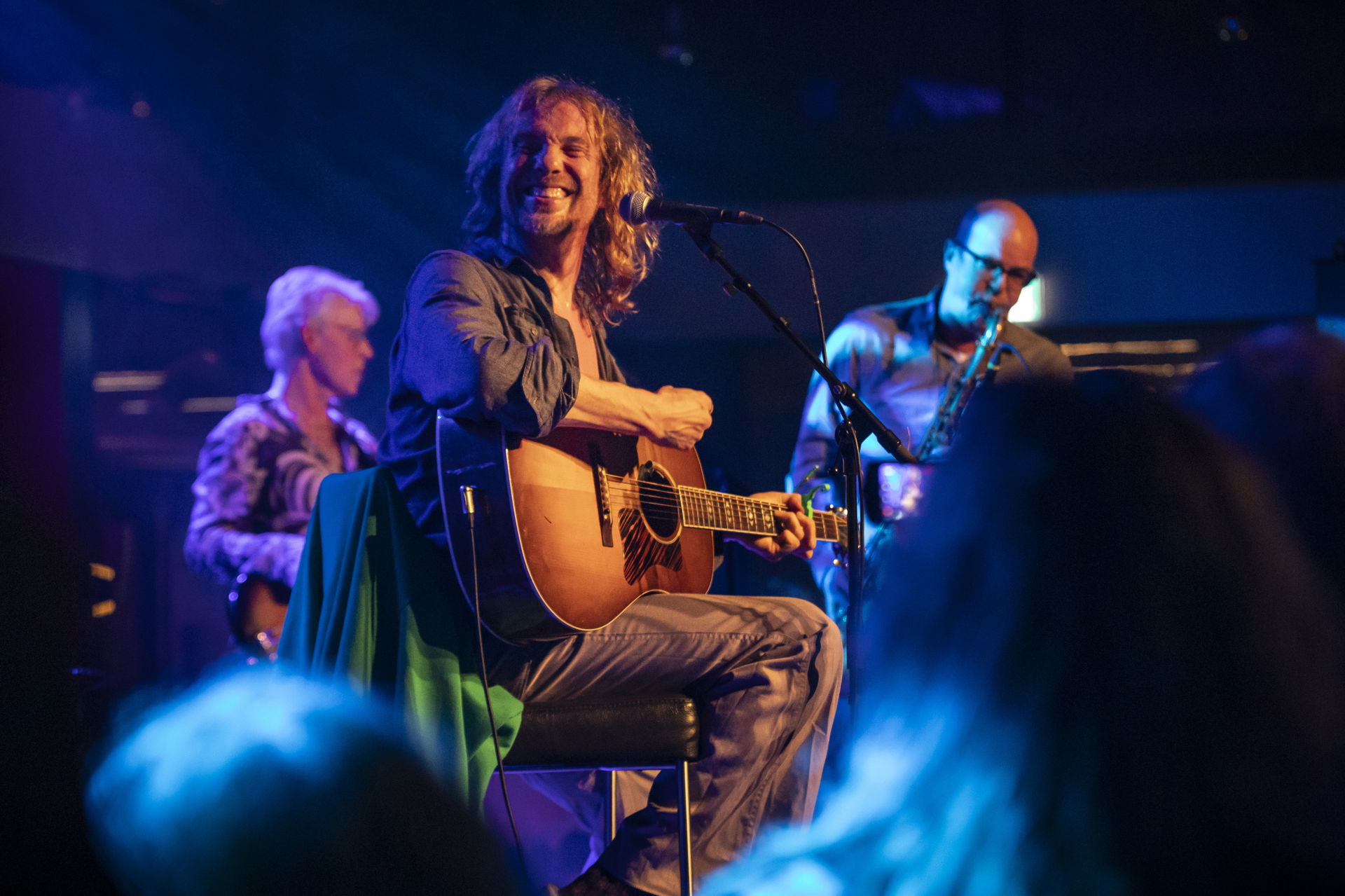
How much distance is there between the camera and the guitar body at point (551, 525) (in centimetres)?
193

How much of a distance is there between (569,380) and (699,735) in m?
0.78

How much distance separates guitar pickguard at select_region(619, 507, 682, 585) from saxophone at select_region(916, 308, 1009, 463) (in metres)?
1.40

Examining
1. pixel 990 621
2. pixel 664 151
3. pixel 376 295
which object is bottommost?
pixel 990 621

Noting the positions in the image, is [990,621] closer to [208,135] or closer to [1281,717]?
[1281,717]

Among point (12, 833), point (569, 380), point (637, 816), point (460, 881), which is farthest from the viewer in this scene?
point (637, 816)

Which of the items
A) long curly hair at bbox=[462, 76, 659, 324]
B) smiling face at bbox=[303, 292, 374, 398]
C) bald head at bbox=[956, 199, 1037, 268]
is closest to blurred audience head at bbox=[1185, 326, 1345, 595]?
long curly hair at bbox=[462, 76, 659, 324]

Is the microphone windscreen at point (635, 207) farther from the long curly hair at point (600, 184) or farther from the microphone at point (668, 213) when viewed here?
the long curly hair at point (600, 184)

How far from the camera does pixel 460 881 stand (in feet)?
1.44

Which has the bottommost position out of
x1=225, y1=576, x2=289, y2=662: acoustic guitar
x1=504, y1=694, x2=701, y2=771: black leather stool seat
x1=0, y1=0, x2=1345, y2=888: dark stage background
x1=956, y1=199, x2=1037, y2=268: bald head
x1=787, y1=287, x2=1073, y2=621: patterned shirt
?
x1=504, y1=694, x2=701, y2=771: black leather stool seat

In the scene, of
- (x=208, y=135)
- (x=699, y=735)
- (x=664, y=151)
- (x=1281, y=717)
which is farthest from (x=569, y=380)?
(x=208, y=135)

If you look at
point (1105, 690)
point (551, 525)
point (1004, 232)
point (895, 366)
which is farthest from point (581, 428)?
point (1004, 232)

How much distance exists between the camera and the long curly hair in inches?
101

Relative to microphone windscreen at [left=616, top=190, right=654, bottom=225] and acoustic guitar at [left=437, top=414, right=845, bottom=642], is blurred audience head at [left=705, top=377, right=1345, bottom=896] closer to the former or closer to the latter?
acoustic guitar at [left=437, top=414, right=845, bottom=642]

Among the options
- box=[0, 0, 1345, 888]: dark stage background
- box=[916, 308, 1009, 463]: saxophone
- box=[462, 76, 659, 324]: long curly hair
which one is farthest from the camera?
box=[0, 0, 1345, 888]: dark stage background
